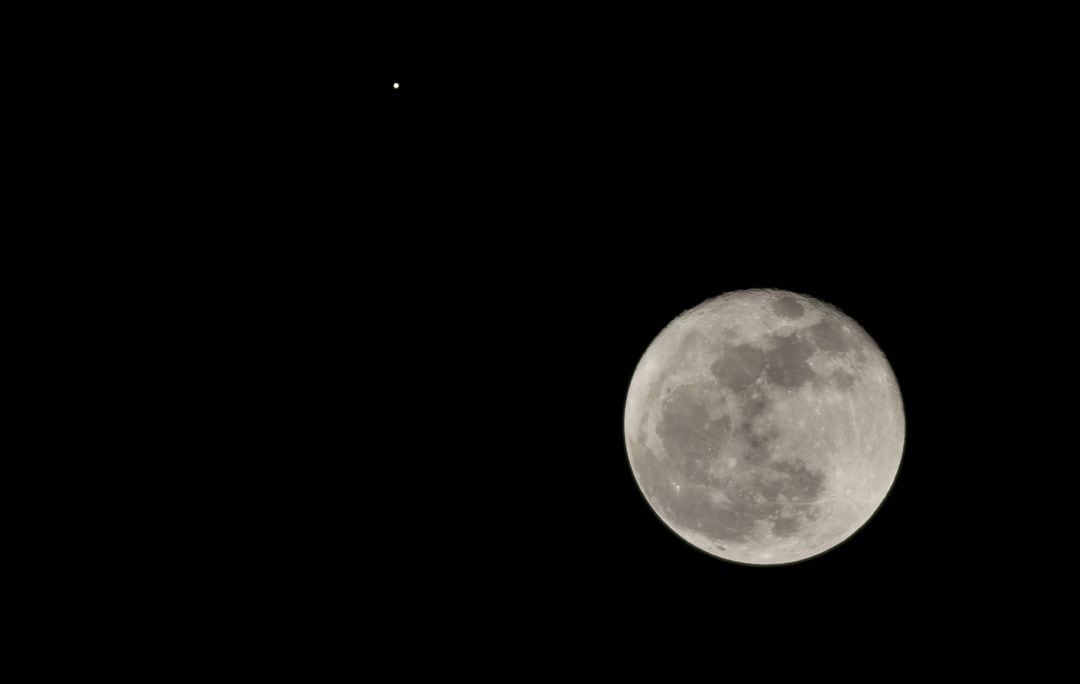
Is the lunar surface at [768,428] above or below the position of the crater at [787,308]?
below

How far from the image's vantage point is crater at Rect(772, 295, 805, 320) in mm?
6711

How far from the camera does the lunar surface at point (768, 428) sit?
6266 millimetres

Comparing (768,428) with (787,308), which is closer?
(768,428)

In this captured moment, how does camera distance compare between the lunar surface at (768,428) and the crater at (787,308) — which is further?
the crater at (787,308)

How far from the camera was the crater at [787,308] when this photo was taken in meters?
6.71

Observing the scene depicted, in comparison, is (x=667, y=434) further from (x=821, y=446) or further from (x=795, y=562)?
(x=795, y=562)

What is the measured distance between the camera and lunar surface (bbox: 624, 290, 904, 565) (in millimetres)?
6266

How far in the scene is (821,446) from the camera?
6273 millimetres

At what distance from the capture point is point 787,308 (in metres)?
6.78

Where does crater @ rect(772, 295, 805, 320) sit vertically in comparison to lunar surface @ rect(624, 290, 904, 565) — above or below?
above

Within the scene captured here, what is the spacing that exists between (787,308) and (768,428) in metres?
1.10

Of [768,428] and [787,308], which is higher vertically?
[787,308]

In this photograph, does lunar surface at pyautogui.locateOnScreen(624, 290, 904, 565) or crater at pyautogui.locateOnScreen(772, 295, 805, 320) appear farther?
crater at pyautogui.locateOnScreen(772, 295, 805, 320)

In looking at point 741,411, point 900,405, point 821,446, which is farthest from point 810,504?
point 900,405
